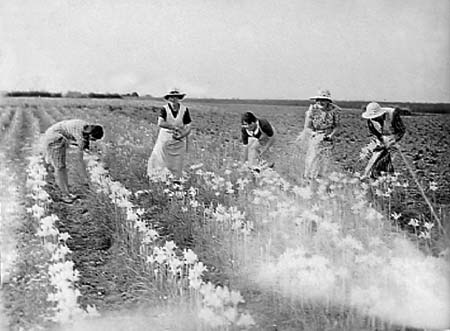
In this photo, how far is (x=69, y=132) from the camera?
2.24 m

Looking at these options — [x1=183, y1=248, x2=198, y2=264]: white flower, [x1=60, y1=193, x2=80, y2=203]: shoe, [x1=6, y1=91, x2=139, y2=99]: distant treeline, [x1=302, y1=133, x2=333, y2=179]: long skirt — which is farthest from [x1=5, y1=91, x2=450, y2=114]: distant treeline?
[x1=183, y1=248, x2=198, y2=264]: white flower

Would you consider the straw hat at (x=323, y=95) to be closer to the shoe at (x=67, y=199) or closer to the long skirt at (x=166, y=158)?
the long skirt at (x=166, y=158)

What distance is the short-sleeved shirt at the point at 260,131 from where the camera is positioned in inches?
94.6

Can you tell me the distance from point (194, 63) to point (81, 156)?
482mm

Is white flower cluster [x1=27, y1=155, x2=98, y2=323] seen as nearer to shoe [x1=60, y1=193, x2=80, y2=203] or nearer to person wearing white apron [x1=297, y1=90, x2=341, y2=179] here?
shoe [x1=60, y1=193, x2=80, y2=203]

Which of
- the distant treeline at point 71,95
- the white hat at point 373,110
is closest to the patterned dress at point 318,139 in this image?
the white hat at point 373,110

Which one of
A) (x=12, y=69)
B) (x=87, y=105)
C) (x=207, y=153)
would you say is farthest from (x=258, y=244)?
(x=12, y=69)

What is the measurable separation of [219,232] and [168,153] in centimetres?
31

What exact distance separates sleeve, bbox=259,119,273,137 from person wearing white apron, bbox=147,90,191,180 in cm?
25

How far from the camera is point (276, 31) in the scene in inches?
95.2

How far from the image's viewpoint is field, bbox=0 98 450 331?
220cm

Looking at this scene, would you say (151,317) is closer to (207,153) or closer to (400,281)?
(207,153)

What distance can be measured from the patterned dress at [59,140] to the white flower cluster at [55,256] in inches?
1.5

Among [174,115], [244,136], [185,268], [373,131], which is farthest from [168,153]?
[373,131]
